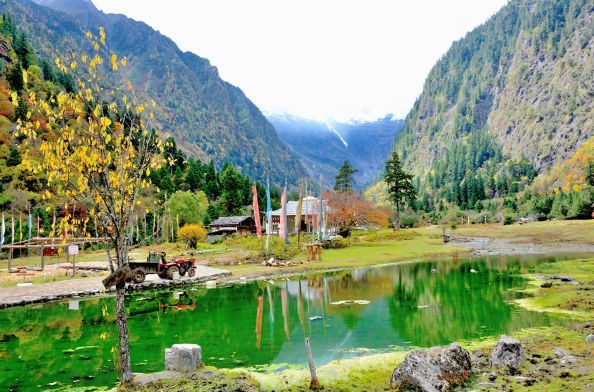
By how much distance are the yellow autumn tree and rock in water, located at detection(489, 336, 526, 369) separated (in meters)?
12.5

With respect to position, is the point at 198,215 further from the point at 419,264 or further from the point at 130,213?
the point at 130,213

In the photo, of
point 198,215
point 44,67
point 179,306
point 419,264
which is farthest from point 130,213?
point 44,67

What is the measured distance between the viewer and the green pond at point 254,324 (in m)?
19.2

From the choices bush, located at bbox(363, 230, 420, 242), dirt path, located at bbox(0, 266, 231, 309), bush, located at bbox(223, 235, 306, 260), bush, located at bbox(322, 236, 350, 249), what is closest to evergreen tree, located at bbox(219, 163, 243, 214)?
bush, located at bbox(223, 235, 306, 260)

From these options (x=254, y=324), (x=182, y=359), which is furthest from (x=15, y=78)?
(x=182, y=359)

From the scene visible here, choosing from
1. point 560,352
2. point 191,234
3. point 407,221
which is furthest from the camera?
point 407,221

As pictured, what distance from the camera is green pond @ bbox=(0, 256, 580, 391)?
63.2ft

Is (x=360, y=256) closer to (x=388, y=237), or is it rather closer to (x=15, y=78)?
(x=388, y=237)

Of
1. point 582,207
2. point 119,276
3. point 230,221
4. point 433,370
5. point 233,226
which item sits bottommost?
point 433,370

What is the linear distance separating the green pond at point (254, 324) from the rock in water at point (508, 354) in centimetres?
505

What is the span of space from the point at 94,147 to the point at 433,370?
12003 millimetres

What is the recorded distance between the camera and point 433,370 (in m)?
14.4

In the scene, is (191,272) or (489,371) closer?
(489,371)

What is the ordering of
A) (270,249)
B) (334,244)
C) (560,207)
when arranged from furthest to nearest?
(560,207)
(334,244)
(270,249)
